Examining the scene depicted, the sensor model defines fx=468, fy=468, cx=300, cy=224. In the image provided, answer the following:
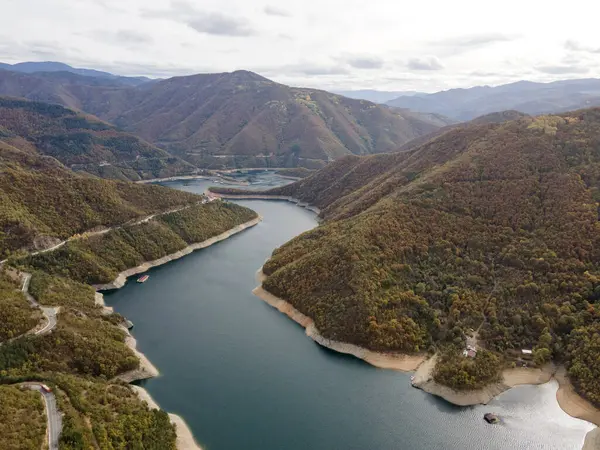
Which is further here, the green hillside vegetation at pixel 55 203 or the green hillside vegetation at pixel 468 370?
the green hillside vegetation at pixel 55 203

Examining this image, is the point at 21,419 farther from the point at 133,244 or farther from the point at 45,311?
the point at 133,244

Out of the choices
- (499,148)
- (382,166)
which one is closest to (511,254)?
(499,148)

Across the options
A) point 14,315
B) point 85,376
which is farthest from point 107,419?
point 14,315

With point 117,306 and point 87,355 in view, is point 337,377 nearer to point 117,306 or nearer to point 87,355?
point 87,355

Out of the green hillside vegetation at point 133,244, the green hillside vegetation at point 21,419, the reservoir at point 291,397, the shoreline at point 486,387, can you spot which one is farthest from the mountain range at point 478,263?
the green hillside vegetation at point 21,419

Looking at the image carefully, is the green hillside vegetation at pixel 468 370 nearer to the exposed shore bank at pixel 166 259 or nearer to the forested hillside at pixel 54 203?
the exposed shore bank at pixel 166 259

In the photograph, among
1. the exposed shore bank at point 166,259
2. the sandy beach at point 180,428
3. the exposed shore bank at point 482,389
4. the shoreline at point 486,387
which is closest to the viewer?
the sandy beach at point 180,428

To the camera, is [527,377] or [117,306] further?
[117,306]
